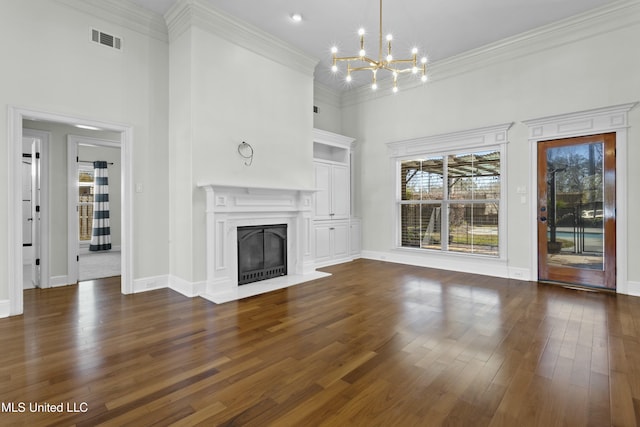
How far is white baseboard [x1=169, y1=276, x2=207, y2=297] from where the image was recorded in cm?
401

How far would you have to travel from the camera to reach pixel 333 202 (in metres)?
6.36

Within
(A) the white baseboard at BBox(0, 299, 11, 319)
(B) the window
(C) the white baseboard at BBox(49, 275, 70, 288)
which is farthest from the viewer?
(B) the window

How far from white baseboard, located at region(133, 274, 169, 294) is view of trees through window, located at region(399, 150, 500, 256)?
4.29 m

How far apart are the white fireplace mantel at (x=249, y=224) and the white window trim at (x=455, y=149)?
201cm

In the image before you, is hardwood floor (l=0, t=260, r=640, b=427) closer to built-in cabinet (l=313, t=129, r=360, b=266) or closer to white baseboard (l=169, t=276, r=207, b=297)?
white baseboard (l=169, t=276, r=207, b=297)

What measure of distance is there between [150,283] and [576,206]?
19.3 feet

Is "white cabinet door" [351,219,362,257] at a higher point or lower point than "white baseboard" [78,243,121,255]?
higher

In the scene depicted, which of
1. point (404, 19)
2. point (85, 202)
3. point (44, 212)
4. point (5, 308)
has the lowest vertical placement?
point (5, 308)

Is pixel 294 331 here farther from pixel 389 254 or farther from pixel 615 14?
pixel 615 14

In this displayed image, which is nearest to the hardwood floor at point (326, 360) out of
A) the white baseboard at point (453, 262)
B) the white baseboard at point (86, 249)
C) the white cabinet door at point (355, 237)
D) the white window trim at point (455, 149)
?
the white baseboard at point (453, 262)

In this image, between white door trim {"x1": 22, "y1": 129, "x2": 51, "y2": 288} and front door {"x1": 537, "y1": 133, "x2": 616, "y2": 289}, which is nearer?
front door {"x1": 537, "y1": 133, "x2": 616, "y2": 289}

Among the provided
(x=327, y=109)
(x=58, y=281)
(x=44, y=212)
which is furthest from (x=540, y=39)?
(x=58, y=281)

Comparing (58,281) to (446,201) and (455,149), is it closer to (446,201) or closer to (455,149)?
(446,201)

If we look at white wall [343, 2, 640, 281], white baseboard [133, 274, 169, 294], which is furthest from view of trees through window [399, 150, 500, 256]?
white baseboard [133, 274, 169, 294]
